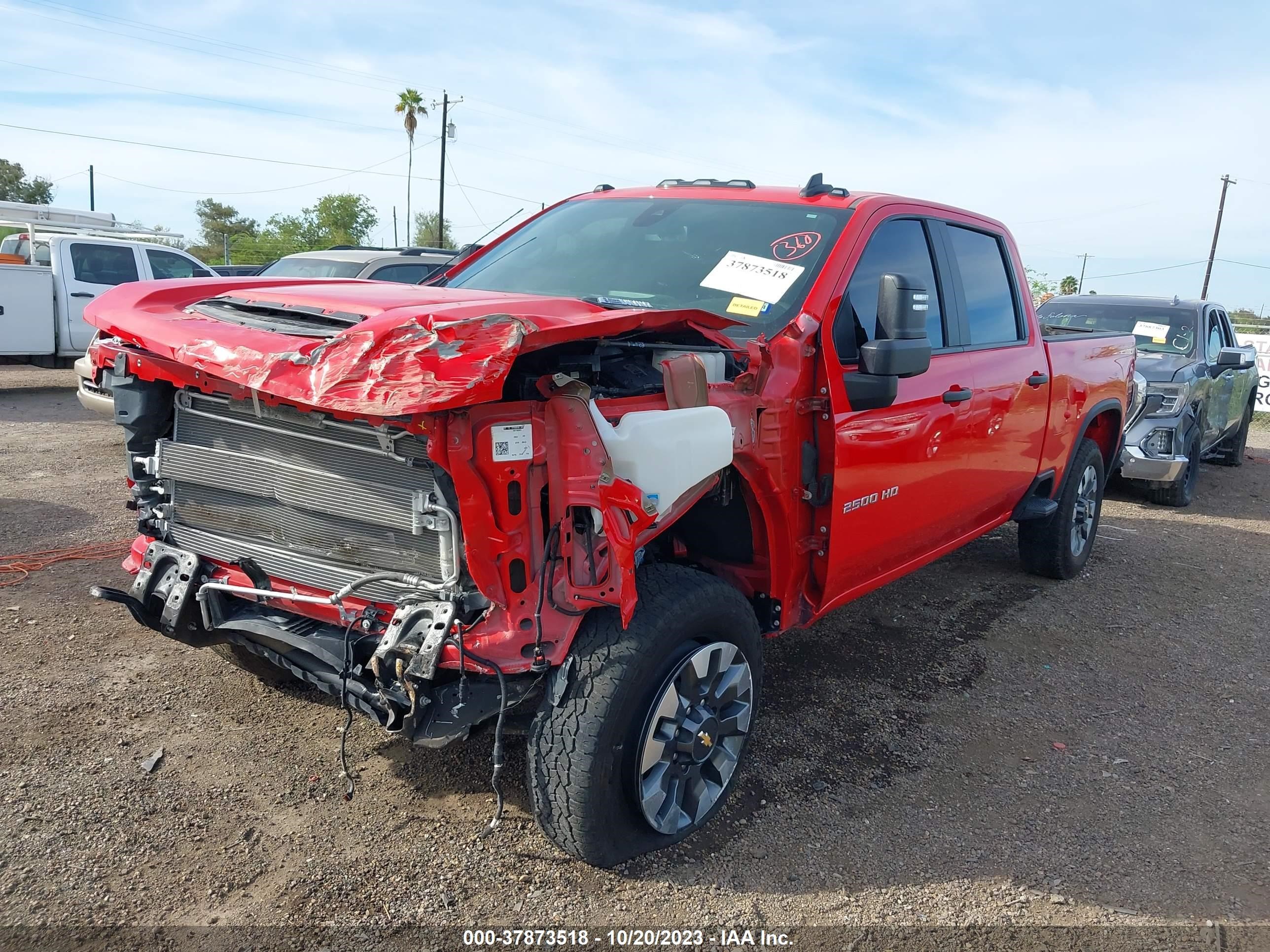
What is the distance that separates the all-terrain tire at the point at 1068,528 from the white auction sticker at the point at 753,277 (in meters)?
2.95

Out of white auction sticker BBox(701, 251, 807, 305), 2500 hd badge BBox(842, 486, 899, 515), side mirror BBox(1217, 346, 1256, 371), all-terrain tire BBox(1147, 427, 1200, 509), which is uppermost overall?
white auction sticker BBox(701, 251, 807, 305)

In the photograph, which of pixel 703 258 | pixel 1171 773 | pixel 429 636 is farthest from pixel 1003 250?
pixel 429 636

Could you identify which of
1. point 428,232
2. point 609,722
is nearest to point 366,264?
point 609,722

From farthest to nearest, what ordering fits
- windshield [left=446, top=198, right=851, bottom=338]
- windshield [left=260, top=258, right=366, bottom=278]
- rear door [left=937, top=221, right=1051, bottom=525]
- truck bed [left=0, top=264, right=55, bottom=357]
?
truck bed [left=0, top=264, right=55, bottom=357], windshield [left=260, top=258, right=366, bottom=278], rear door [left=937, top=221, right=1051, bottom=525], windshield [left=446, top=198, right=851, bottom=338]

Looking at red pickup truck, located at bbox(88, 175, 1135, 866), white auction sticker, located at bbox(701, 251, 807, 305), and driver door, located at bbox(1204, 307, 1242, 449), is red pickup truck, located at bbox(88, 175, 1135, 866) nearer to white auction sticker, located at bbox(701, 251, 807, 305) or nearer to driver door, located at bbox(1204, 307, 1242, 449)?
white auction sticker, located at bbox(701, 251, 807, 305)

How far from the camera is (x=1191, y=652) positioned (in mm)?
4957

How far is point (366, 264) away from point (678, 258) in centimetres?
688

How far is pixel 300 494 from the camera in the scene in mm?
2723

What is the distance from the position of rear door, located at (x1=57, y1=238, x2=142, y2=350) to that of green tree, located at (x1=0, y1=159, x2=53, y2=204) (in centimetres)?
4186

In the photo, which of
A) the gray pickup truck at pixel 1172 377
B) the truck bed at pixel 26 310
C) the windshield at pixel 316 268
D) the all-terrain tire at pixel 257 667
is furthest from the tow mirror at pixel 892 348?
the truck bed at pixel 26 310

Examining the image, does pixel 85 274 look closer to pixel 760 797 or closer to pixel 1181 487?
pixel 760 797

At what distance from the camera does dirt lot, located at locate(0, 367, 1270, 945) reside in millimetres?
2678

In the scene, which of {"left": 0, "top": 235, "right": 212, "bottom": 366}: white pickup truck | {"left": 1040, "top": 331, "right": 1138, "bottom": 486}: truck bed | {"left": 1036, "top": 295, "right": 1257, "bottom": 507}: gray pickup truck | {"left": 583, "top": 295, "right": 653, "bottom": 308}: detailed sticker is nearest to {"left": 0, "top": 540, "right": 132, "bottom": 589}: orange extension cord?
{"left": 583, "top": 295, "right": 653, "bottom": 308}: detailed sticker

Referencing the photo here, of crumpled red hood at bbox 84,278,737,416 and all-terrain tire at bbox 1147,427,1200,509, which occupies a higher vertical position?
crumpled red hood at bbox 84,278,737,416
